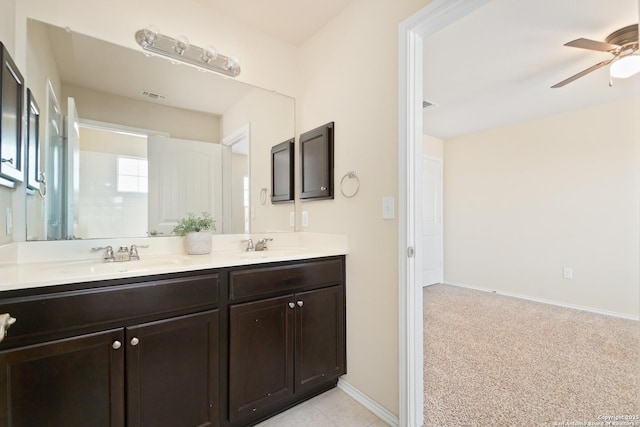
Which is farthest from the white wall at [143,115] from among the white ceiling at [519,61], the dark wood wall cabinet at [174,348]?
the white ceiling at [519,61]

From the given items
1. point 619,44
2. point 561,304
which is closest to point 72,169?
point 619,44

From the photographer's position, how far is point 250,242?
202 cm

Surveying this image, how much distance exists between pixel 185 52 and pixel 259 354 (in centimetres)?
185

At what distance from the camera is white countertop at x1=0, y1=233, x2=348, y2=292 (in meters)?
1.04

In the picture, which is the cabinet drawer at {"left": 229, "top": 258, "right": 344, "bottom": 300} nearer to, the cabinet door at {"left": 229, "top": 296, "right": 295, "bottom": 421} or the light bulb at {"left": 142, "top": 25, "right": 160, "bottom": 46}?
the cabinet door at {"left": 229, "top": 296, "right": 295, "bottom": 421}

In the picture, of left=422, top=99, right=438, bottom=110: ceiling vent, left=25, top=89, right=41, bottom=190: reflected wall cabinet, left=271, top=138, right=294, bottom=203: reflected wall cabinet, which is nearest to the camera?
left=25, top=89, right=41, bottom=190: reflected wall cabinet

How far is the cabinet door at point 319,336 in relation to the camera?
1.63 meters

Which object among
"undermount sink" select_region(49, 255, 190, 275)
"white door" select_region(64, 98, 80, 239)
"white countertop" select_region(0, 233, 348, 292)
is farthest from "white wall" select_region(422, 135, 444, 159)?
"white door" select_region(64, 98, 80, 239)

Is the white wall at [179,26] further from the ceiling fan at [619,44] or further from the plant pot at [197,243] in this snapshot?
the ceiling fan at [619,44]

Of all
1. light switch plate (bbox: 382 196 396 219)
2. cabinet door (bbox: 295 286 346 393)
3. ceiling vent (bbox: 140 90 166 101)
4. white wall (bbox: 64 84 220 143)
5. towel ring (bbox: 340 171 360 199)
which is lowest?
cabinet door (bbox: 295 286 346 393)

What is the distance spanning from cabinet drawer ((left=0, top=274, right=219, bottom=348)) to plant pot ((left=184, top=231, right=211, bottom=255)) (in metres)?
0.46

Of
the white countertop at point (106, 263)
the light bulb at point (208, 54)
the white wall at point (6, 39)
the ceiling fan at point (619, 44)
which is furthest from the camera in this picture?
the ceiling fan at point (619, 44)

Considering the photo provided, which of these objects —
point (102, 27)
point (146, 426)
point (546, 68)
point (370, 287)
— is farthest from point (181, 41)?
point (546, 68)

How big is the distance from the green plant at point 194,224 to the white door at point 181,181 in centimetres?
3
